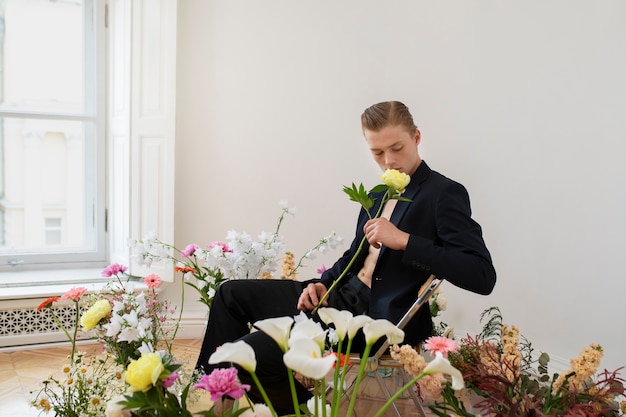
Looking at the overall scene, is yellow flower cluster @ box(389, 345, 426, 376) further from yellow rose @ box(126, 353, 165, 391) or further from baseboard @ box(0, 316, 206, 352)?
baseboard @ box(0, 316, 206, 352)

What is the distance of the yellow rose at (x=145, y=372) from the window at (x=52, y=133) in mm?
4006

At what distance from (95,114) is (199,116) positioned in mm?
904

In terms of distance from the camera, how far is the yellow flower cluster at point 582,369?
1628 millimetres

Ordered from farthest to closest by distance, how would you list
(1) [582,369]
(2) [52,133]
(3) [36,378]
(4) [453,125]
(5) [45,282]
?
(2) [52,133] → (5) [45,282] → (4) [453,125] → (3) [36,378] → (1) [582,369]

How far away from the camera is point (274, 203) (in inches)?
185

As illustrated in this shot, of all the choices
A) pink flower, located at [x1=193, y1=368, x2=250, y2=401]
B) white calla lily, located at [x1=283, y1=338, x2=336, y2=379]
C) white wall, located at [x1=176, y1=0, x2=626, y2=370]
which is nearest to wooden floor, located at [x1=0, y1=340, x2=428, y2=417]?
white wall, located at [x1=176, y1=0, x2=626, y2=370]

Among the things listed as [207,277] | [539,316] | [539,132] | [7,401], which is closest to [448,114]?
[539,132]

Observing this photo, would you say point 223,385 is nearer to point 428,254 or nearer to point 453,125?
point 428,254

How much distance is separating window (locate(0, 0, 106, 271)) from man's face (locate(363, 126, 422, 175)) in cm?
312

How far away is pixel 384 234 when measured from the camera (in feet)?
7.02

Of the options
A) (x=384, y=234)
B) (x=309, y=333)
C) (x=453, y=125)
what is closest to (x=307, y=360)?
(x=309, y=333)

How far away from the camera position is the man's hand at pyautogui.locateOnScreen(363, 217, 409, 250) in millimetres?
2131

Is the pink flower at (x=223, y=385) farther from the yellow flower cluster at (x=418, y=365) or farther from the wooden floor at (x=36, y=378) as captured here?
the wooden floor at (x=36, y=378)

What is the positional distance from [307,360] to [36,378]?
3.24 m
